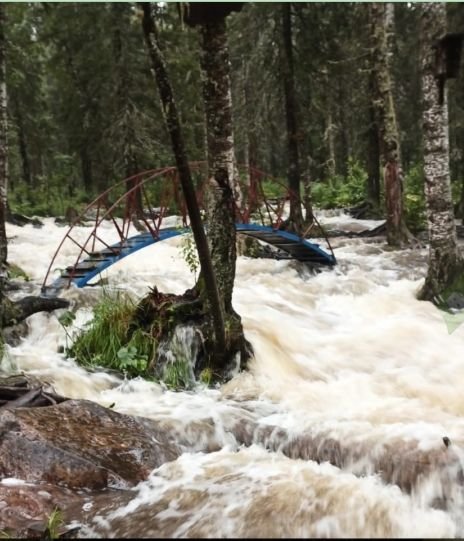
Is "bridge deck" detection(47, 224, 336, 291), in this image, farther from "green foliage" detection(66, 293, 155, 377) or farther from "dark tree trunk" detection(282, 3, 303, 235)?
"green foliage" detection(66, 293, 155, 377)

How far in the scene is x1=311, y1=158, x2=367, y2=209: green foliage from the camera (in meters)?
21.9

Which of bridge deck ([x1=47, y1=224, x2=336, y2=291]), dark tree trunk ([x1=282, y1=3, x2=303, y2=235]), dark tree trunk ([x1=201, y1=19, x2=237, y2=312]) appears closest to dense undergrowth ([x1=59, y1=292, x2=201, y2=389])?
dark tree trunk ([x1=201, y1=19, x2=237, y2=312])

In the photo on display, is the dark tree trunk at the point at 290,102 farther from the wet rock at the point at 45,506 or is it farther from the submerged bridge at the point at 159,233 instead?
the wet rock at the point at 45,506

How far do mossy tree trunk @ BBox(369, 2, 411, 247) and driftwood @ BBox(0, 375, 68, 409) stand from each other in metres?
9.19

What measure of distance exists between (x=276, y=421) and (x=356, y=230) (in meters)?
12.1

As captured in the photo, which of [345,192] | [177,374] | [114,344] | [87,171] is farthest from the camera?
[87,171]

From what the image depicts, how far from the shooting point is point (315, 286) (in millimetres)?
10703

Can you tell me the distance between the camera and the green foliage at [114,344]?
6211 mm

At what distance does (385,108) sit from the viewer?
12148 mm

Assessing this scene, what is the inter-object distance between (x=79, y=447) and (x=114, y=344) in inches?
92.3

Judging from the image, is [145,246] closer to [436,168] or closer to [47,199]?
[436,168]

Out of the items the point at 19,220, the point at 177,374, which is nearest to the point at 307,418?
the point at 177,374

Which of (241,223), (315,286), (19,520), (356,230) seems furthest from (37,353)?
(356,230)

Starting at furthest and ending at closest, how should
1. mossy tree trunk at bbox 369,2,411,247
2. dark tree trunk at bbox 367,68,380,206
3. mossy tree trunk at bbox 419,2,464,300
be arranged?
dark tree trunk at bbox 367,68,380,206 < mossy tree trunk at bbox 369,2,411,247 < mossy tree trunk at bbox 419,2,464,300
